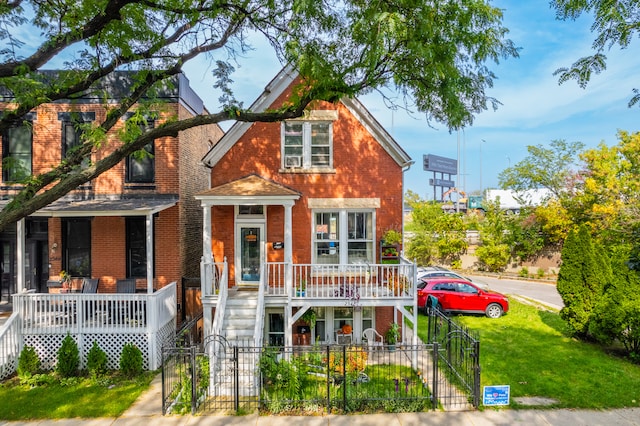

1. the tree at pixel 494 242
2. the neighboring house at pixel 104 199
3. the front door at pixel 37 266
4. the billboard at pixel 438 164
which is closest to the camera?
the neighboring house at pixel 104 199

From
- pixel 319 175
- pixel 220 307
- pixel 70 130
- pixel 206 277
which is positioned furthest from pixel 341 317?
pixel 70 130

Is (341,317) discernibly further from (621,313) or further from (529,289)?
(529,289)

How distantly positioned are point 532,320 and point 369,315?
7411 millimetres

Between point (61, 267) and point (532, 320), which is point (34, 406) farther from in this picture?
point (532, 320)

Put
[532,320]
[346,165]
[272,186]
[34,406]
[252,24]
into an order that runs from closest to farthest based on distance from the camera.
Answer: [34,406]
[252,24]
[272,186]
[346,165]
[532,320]

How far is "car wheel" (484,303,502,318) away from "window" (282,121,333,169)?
9.39 metres

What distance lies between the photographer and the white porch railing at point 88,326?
33.6 ft

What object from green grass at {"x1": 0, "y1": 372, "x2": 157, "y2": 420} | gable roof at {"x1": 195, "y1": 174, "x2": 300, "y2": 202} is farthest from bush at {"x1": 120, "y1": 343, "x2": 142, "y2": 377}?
gable roof at {"x1": 195, "y1": 174, "x2": 300, "y2": 202}

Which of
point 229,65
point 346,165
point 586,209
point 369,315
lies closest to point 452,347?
point 369,315

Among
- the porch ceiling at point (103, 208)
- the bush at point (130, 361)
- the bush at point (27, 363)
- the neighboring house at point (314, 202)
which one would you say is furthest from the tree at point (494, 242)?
the bush at point (27, 363)

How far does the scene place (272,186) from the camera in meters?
11.6

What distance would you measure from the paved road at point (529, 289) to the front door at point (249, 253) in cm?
1440

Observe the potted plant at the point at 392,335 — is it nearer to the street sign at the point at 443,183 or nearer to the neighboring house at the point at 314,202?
the neighboring house at the point at 314,202

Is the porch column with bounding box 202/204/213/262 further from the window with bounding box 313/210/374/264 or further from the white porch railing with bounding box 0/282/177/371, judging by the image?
the window with bounding box 313/210/374/264
